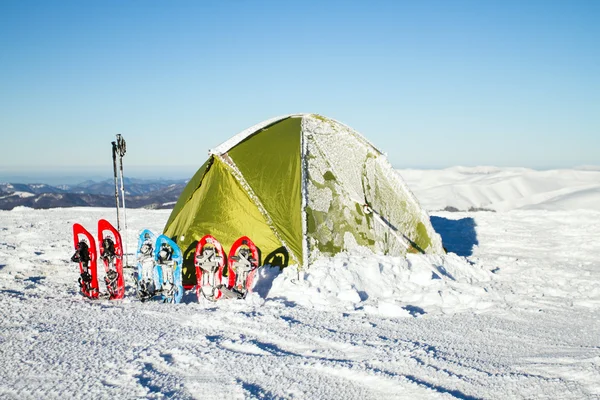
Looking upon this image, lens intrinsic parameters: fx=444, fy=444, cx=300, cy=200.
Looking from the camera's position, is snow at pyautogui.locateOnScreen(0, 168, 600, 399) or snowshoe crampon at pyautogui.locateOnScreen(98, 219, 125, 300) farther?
snowshoe crampon at pyautogui.locateOnScreen(98, 219, 125, 300)

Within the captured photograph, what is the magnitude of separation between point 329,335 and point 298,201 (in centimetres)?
357

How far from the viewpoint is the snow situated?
4102 mm

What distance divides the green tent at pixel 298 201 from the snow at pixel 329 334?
0.49 metres

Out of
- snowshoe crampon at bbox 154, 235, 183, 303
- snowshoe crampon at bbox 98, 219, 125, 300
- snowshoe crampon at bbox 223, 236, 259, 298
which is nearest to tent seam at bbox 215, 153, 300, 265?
snowshoe crampon at bbox 223, 236, 259, 298

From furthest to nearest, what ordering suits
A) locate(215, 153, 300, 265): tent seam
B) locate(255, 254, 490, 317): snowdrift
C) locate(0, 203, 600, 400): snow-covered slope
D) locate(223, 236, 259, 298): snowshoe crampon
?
locate(215, 153, 300, 265): tent seam < locate(223, 236, 259, 298): snowshoe crampon < locate(255, 254, 490, 317): snowdrift < locate(0, 203, 600, 400): snow-covered slope

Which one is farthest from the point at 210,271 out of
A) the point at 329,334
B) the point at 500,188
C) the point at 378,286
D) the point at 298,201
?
the point at 500,188

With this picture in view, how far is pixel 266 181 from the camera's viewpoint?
30.1ft

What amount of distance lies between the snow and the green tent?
49 centimetres

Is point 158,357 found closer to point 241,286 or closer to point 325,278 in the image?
point 241,286

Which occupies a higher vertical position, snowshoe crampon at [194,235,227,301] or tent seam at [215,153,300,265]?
tent seam at [215,153,300,265]

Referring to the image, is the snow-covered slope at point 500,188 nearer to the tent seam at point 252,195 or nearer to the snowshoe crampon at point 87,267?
the tent seam at point 252,195

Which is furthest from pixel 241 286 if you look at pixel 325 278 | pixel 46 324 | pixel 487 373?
pixel 487 373

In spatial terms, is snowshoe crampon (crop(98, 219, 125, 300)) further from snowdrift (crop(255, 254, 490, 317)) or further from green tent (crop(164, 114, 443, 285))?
snowdrift (crop(255, 254, 490, 317))

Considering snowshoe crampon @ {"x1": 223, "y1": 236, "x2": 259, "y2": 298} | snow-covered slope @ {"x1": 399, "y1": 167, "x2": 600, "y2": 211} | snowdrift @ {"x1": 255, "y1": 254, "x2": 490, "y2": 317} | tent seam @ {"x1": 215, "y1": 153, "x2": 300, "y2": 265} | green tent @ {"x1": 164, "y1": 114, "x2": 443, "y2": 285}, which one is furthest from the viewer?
snow-covered slope @ {"x1": 399, "y1": 167, "x2": 600, "y2": 211}
